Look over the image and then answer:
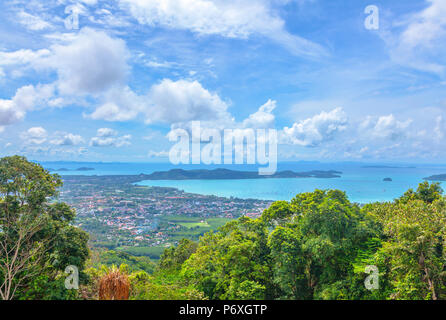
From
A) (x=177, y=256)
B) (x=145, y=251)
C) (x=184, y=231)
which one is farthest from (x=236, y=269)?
(x=184, y=231)

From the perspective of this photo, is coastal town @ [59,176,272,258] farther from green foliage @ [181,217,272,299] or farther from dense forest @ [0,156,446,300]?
green foliage @ [181,217,272,299]

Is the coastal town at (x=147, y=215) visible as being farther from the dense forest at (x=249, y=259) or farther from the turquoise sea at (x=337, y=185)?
the dense forest at (x=249, y=259)

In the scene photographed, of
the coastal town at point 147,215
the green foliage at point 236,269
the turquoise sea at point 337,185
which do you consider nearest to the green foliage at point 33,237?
the green foliage at point 236,269

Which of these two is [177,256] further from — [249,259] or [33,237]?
[33,237]

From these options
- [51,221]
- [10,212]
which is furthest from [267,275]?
[10,212]

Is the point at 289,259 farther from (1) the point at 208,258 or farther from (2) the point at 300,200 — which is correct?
(2) the point at 300,200

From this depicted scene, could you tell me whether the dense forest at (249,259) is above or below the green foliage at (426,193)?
below
